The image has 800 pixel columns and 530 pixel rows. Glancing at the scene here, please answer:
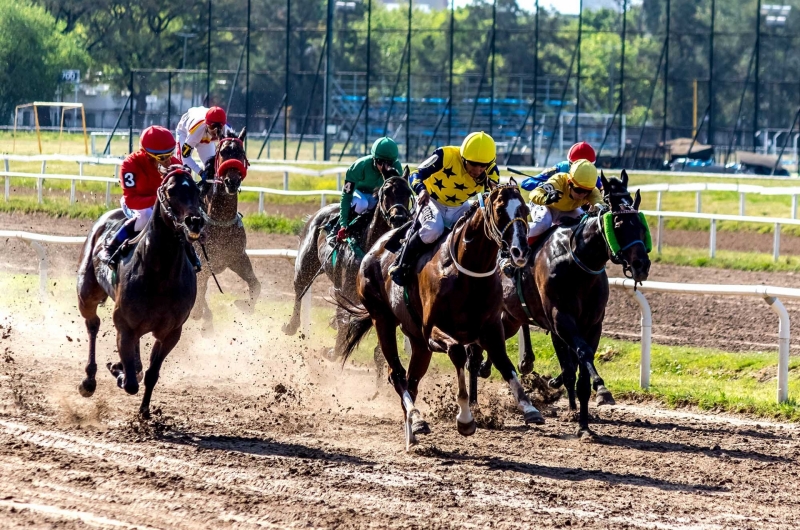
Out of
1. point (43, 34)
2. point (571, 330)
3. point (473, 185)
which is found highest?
point (43, 34)

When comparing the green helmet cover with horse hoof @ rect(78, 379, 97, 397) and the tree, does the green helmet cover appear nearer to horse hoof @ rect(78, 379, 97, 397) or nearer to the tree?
horse hoof @ rect(78, 379, 97, 397)

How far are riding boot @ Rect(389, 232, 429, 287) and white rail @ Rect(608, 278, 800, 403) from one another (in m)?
2.19

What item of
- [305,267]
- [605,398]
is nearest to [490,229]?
[605,398]

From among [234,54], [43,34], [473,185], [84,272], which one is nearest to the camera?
[473,185]

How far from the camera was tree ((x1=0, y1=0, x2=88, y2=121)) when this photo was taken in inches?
1019

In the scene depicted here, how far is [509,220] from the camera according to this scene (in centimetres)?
686

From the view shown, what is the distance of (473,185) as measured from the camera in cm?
818

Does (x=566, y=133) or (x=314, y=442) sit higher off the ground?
(x=566, y=133)

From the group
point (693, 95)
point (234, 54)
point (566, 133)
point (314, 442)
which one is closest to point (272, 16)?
point (234, 54)

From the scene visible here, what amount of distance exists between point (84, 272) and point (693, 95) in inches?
1113

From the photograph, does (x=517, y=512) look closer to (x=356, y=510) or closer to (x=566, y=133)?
(x=356, y=510)

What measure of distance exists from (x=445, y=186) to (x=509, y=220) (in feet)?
4.53

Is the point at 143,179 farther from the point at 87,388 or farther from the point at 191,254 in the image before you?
the point at 87,388

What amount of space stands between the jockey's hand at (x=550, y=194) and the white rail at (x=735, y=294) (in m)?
0.98
